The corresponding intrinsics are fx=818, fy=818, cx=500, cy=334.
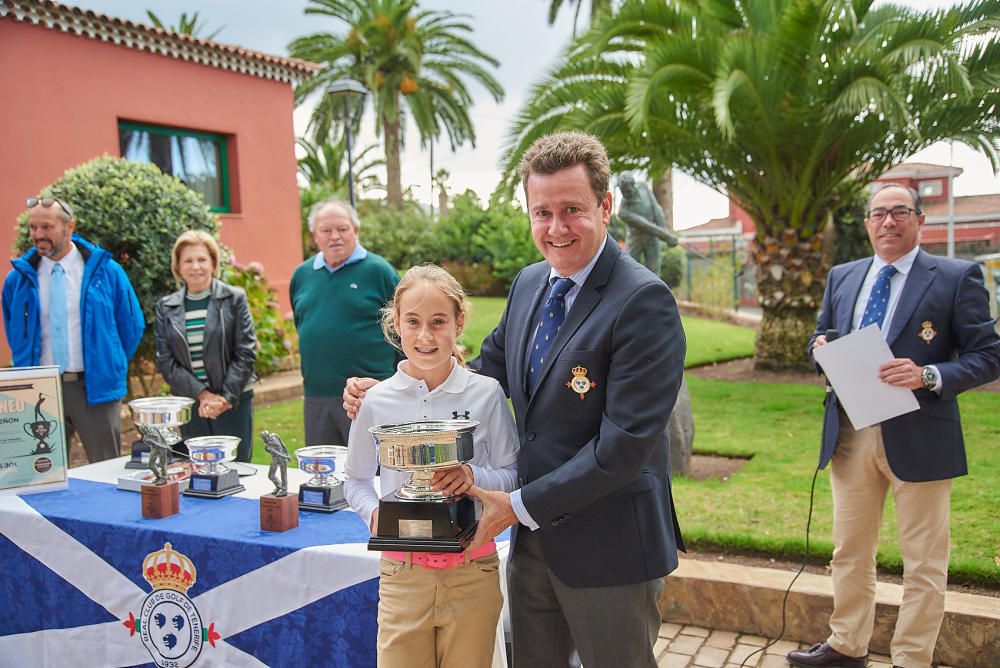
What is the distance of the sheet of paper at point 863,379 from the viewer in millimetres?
3355

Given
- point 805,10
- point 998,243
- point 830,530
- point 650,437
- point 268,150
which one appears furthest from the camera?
point 998,243

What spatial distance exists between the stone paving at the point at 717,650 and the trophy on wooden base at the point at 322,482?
1.61 meters

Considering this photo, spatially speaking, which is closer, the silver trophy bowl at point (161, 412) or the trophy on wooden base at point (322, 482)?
the trophy on wooden base at point (322, 482)

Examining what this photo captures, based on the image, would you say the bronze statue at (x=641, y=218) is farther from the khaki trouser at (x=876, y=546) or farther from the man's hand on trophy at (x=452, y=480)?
the man's hand on trophy at (x=452, y=480)

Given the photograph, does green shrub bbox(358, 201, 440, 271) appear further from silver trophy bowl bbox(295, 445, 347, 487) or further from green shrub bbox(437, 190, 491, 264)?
silver trophy bowl bbox(295, 445, 347, 487)

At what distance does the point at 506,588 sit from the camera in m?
2.61

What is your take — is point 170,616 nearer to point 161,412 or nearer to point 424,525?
point 161,412

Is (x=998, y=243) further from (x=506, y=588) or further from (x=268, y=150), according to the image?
(x=506, y=588)

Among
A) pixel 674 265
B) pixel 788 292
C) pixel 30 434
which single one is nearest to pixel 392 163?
pixel 674 265

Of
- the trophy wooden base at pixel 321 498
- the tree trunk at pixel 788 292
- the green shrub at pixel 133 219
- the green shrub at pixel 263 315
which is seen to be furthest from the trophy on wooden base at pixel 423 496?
the tree trunk at pixel 788 292

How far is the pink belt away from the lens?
2.29m

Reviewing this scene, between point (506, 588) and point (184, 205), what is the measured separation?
7.32 metres

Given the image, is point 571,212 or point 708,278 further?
point 708,278

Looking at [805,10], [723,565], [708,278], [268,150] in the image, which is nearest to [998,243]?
[708,278]
